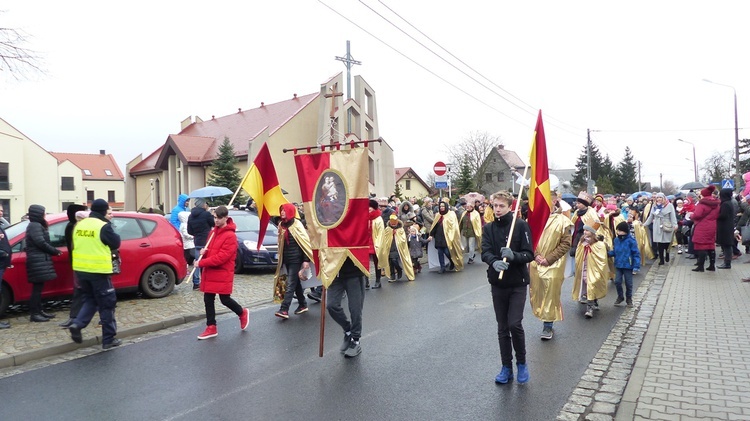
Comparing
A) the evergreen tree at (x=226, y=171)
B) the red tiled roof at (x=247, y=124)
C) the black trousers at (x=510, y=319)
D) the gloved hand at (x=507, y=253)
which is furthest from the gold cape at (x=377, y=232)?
the red tiled roof at (x=247, y=124)

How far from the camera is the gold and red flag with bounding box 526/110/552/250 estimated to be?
19.6 ft

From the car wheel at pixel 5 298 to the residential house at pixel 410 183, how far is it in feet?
211

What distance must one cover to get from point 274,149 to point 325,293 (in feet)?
99.5

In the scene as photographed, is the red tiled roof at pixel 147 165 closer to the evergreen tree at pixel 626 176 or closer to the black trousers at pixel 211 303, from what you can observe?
the black trousers at pixel 211 303

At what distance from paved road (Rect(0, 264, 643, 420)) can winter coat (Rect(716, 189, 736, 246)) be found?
6.71 meters

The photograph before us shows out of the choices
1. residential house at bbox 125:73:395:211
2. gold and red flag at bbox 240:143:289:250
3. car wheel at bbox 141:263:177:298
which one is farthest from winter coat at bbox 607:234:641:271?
residential house at bbox 125:73:395:211

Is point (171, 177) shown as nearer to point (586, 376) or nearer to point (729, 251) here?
point (729, 251)

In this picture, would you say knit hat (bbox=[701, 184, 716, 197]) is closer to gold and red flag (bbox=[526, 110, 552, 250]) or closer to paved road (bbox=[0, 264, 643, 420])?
paved road (bbox=[0, 264, 643, 420])

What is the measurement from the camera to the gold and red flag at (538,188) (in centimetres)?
596

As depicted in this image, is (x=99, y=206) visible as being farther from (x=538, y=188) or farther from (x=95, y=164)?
(x=95, y=164)

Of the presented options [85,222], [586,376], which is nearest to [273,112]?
[85,222]

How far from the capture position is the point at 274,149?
36.0m

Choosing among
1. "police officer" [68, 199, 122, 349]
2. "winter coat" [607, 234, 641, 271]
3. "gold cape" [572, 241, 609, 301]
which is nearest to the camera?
"police officer" [68, 199, 122, 349]

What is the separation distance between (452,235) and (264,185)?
24.3ft
